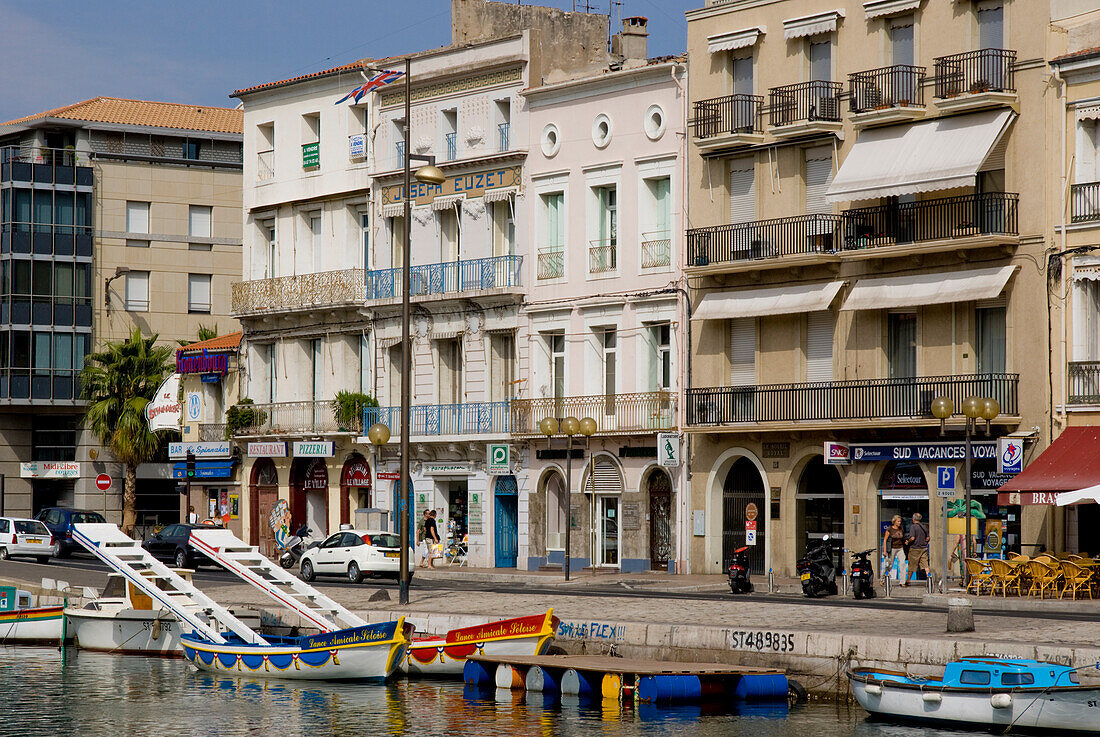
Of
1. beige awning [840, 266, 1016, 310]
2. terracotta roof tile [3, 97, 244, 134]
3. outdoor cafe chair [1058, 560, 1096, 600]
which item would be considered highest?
terracotta roof tile [3, 97, 244, 134]

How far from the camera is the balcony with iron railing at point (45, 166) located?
73.1 metres

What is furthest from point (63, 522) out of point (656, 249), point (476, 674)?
point (476, 674)

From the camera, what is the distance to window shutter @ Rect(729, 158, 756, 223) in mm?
44906

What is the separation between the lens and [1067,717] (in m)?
20.3

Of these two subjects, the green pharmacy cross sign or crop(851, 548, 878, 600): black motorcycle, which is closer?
crop(851, 548, 878, 600): black motorcycle

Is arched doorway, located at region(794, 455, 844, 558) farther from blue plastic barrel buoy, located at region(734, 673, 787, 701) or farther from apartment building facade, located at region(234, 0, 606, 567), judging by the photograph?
blue plastic barrel buoy, located at region(734, 673, 787, 701)

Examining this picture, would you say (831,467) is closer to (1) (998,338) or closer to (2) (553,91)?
(1) (998,338)

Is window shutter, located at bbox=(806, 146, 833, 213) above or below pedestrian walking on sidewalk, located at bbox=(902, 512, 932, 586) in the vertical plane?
above

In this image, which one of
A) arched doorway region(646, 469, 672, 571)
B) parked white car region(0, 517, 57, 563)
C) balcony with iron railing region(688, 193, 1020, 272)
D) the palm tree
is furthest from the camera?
the palm tree

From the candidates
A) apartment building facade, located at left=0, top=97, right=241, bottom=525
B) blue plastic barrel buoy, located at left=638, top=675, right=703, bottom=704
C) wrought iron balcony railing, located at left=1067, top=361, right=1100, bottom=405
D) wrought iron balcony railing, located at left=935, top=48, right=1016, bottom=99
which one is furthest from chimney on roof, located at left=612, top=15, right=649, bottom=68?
blue plastic barrel buoy, located at left=638, top=675, right=703, bottom=704

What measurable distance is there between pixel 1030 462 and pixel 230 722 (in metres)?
20.6

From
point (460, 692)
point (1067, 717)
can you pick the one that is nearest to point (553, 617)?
point (460, 692)

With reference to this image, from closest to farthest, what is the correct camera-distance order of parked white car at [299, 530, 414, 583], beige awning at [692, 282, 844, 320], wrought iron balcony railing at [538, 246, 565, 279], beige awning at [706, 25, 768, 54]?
1. beige awning at [692, 282, 844, 320]
2. parked white car at [299, 530, 414, 583]
3. beige awning at [706, 25, 768, 54]
4. wrought iron balcony railing at [538, 246, 565, 279]

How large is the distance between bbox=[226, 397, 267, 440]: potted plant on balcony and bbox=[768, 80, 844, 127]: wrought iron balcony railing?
79.6 ft
